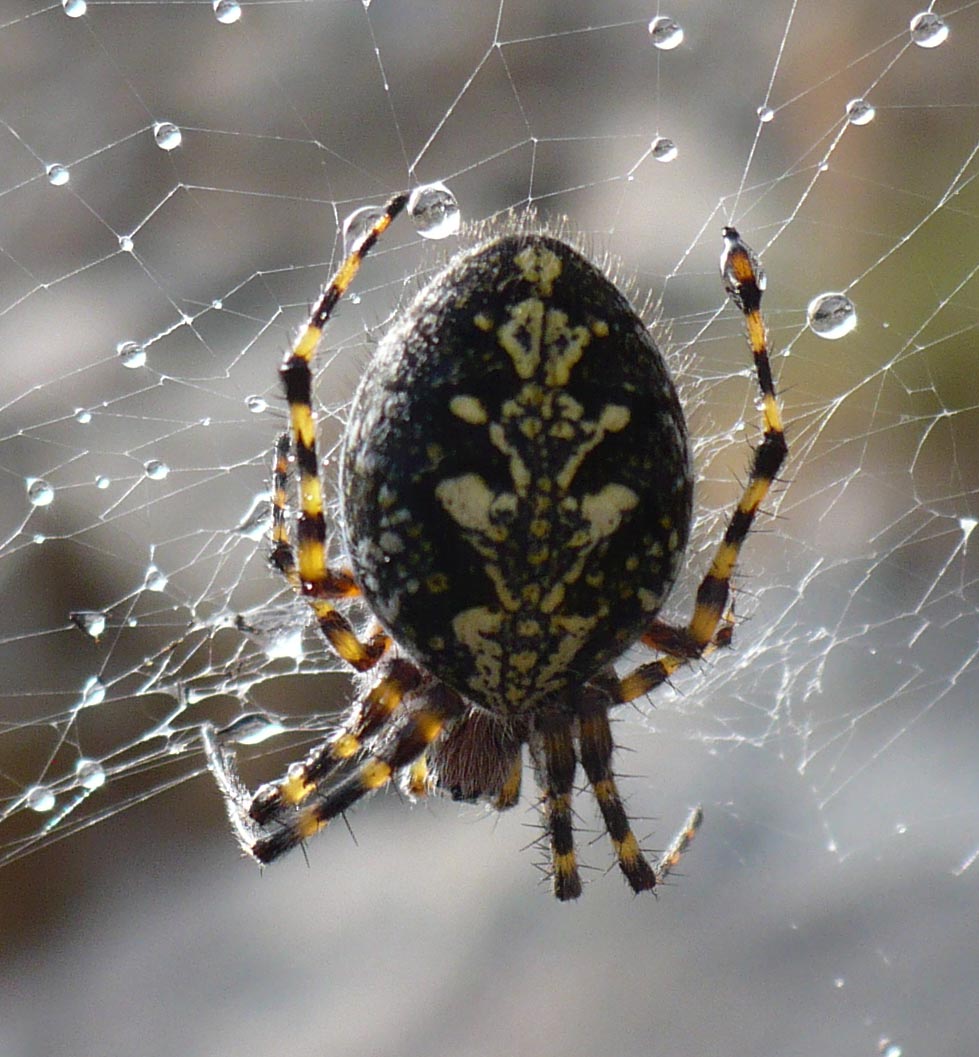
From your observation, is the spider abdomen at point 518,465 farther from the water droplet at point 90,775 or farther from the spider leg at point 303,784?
the water droplet at point 90,775

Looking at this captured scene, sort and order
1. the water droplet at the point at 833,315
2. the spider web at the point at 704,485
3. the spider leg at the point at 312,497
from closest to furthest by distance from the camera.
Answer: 1. the spider leg at the point at 312,497
2. the water droplet at the point at 833,315
3. the spider web at the point at 704,485

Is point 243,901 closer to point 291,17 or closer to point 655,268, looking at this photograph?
point 655,268

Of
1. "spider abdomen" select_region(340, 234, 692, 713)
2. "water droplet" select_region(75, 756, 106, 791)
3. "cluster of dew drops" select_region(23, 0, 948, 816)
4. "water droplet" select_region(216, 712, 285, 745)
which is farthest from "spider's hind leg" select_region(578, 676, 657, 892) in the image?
"water droplet" select_region(75, 756, 106, 791)

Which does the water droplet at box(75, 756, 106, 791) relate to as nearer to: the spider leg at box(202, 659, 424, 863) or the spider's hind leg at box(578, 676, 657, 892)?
the spider leg at box(202, 659, 424, 863)

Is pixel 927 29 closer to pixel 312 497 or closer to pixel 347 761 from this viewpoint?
pixel 312 497

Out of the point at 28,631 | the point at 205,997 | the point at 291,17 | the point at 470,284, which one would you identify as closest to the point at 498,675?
the point at 470,284

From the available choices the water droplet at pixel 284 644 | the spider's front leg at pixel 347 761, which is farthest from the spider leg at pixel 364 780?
the water droplet at pixel 284 644
